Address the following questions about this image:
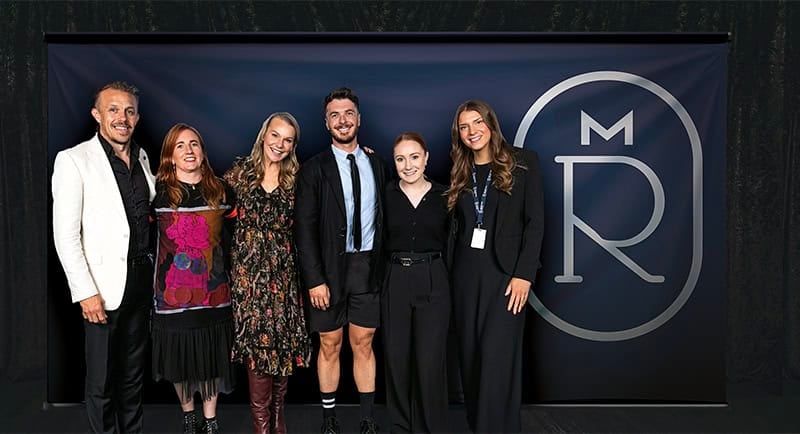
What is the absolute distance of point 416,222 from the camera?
2.61 metres

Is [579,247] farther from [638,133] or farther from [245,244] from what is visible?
[245,244]

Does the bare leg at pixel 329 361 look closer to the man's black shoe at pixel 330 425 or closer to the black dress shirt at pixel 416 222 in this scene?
the man's black shoe at pixel 330 425

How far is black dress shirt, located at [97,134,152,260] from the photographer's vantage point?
8.38 ft

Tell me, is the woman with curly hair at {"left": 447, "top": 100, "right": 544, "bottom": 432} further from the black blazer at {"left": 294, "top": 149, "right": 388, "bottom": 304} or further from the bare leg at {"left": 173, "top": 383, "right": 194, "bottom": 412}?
the bare leg at {"left": 173, "top": 383, "right": 194, "bottom": 412}

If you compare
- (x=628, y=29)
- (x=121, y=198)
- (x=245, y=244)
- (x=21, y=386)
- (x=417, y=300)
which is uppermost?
(x=628, y=29)

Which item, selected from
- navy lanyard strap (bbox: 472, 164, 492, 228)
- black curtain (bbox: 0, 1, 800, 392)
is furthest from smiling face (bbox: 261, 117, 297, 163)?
black curtain (bbox: 0, 1, 800, 392)

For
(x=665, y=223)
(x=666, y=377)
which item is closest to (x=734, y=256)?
(x=665, y=223)

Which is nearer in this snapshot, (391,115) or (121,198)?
(121,198)

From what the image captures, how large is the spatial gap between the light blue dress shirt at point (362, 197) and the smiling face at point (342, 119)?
0.07m

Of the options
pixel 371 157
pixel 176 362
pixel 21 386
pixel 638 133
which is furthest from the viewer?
pixel 21 386

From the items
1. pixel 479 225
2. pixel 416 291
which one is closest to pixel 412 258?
pixel 416 291

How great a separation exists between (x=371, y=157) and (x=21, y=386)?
254 cm

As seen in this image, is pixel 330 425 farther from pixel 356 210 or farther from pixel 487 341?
pixel 356 210

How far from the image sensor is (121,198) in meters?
2.55
